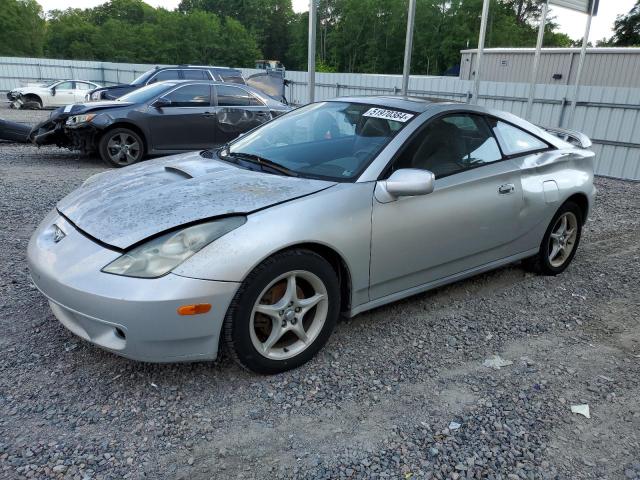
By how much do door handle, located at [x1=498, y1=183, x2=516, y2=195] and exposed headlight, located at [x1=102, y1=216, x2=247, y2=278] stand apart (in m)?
2.04

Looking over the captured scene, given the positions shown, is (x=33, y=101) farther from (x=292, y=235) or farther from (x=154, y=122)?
(x=292, y=235)

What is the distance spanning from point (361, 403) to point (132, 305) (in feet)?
4.02

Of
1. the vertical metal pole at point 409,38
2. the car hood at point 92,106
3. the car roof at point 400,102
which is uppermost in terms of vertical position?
the vertical metal pole at point 409,38

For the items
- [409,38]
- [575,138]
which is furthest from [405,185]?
[409,38]

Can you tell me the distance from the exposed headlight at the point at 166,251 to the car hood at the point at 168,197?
50 mm

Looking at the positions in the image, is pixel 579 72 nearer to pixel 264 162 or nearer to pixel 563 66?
pixel 264 162

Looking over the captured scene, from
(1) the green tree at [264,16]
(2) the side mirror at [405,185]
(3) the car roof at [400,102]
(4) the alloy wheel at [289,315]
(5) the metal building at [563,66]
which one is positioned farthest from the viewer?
(1) the green tree at [264,16]

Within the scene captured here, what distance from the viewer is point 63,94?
2188 cm

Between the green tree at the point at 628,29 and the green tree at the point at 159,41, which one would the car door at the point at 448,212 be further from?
the green tree at the point at 159,41

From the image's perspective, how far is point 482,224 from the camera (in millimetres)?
3648

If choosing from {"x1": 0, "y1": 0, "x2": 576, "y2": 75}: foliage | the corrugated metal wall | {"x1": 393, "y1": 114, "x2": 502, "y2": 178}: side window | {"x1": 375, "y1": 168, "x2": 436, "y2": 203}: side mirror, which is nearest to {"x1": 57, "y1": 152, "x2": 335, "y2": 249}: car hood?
{"x1": 375, "y1": 168, "x2": 436, "y2": 203}: side mirror

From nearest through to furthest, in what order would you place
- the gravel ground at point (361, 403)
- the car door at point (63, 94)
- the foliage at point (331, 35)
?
the gravel ground at point (361, 403)
the car door at point (63, 94)
the foliage at point (331, 35)

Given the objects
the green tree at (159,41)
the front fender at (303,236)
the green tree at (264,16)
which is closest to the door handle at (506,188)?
the front fender at (303,236)

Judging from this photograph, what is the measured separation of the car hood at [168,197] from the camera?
104 inches
